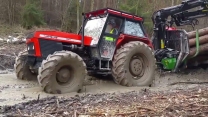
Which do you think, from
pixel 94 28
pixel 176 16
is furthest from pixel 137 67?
pixel 176 16

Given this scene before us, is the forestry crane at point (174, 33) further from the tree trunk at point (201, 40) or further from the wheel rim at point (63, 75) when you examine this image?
the wheel rim at point (63, 75)

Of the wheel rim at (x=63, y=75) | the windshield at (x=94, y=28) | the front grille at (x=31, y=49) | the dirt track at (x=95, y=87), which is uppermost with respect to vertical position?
the windshield at (x=94, y=28)

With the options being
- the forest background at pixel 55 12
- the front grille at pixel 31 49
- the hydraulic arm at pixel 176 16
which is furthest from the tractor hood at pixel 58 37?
the forest background at pixel 55 12

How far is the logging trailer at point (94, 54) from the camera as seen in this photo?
20.5 feet

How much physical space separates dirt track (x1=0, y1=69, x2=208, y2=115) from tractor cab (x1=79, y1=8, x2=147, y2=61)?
0.86 m

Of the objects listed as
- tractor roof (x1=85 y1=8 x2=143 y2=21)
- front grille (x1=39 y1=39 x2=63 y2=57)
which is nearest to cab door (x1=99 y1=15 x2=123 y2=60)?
tractor roof (x1=85 y1=8 x2=143 y2=21)

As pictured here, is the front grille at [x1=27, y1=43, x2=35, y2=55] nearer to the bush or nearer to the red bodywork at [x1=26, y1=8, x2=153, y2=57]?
the red bodywork at [x1=26, y1=8, x2=153, y2=57]

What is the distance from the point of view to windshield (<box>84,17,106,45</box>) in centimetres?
743

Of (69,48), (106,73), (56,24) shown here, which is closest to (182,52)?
(106,73)

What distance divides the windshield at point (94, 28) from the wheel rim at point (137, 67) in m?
1.19

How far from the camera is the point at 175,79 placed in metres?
9.20

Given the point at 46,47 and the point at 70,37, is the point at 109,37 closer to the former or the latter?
the point at 70,37

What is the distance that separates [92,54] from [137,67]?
54.2 inches

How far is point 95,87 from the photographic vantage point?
7242 mm
